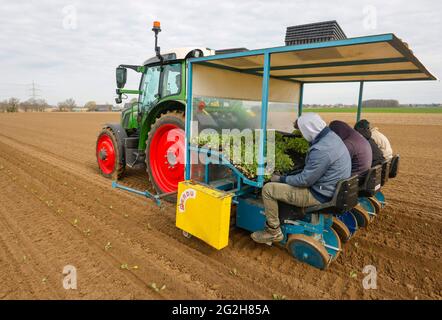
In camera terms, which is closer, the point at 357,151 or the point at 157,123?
the point at 357,151

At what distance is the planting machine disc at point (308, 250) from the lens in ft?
10.1

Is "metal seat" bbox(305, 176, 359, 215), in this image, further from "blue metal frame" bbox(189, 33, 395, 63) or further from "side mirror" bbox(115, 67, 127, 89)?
"side mirror" bbox(115, 67, 127, 89)

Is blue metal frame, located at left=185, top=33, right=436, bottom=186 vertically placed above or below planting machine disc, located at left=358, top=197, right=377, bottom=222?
above

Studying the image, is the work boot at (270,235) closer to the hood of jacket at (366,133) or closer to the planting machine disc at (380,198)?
the hood of jacket at (366,133)

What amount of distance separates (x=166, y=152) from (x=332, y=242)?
3162mm

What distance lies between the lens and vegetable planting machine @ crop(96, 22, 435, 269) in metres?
3.16

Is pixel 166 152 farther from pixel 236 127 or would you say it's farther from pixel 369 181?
pixel 369 181

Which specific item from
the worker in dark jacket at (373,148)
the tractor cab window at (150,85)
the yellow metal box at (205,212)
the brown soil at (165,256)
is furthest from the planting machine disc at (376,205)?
the tractor cab window at (150,85)

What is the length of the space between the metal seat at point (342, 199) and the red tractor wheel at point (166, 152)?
2.62 m

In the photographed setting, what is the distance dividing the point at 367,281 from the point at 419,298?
1.52 feet

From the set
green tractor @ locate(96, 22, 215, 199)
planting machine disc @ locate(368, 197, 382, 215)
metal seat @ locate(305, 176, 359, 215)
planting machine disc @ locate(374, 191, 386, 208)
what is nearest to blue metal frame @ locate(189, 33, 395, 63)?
metal seat @ locate(305, 176, 359, 215)

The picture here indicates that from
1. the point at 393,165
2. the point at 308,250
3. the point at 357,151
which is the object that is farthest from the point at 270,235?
the point at 393,165

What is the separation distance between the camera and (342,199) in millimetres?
2896

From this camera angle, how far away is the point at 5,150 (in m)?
10.1
